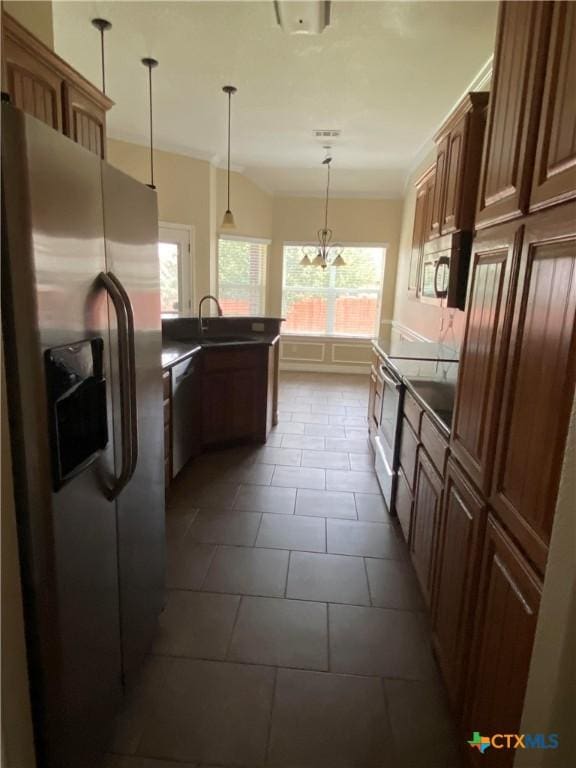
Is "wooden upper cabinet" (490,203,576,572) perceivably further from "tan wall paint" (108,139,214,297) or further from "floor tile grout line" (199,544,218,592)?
"tan wall paint" (108,139,214,297)

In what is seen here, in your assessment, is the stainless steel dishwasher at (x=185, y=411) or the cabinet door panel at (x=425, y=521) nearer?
the cabinet door panel at (x=425, y=521)

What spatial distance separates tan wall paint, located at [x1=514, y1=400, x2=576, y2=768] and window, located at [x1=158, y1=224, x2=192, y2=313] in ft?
17.8

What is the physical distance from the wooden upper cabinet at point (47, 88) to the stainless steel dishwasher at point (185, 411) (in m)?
1.59

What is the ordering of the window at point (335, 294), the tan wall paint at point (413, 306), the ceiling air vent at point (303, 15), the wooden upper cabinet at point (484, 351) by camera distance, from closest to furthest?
the wooden upper cabinet at point (484, 351) → the ceiling air vent at point (303, 15) → the tan wall paint at point (413, 306) → the window at point (335, 294)

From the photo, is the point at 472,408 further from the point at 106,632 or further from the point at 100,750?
the point at 100,750

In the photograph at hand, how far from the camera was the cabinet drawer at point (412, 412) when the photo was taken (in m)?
2.40

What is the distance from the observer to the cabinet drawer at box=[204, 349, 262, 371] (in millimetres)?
3752

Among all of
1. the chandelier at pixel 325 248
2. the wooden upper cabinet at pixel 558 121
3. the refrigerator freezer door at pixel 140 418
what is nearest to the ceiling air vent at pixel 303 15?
the refrigerator freezer door at pixel 140 418

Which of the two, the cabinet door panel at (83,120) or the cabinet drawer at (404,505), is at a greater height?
the cabinet door panel at (83,120)

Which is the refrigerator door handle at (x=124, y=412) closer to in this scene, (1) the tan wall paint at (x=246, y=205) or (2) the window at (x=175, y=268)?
(2) the window at (x=175, y=268)

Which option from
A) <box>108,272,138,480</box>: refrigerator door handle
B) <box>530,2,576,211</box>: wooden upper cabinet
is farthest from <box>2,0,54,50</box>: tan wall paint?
<box>530,2,576,211</box>: wooden upper cabinet

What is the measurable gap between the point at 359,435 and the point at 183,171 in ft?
12.6

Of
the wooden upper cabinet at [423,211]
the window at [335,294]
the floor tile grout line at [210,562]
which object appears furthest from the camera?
the window at [335,294]

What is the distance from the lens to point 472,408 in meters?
1.53
